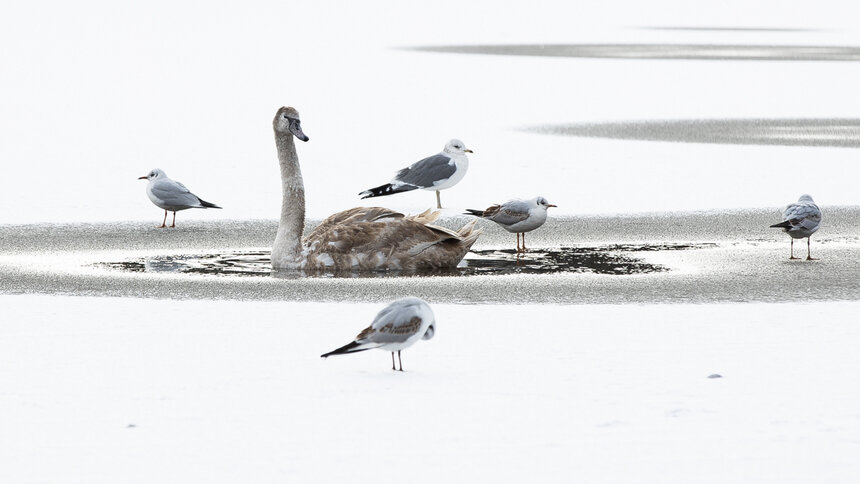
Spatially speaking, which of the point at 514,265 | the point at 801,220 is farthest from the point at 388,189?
the point at 801,220

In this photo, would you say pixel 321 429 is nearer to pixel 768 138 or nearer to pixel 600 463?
pixel 600 463

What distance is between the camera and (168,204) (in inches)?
644

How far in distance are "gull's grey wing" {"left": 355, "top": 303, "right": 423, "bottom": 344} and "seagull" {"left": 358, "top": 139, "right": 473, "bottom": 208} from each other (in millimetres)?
9820

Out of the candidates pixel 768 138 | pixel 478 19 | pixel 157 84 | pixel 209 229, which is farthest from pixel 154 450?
pixel 478 19

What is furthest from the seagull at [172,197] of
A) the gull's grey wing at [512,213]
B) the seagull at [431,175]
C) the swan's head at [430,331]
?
the swan's head at [430,331]

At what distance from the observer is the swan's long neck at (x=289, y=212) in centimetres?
1335

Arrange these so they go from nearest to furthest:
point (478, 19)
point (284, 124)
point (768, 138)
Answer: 1. point (284, 124)
2. point (768, 138)
3. point (478, 19)

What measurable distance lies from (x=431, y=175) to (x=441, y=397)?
34.5 ft

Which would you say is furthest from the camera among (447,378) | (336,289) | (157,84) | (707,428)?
(157,84)

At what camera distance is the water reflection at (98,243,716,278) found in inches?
515

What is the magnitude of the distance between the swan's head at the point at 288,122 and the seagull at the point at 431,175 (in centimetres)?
429

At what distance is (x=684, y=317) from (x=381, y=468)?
4.44 m

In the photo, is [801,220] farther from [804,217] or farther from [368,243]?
[368,243]

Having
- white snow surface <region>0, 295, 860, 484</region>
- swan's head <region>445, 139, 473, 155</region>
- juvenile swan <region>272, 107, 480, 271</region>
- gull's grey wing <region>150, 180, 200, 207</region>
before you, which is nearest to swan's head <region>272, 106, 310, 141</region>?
juvenile swan <region>272, 107, 480, 271</region>
